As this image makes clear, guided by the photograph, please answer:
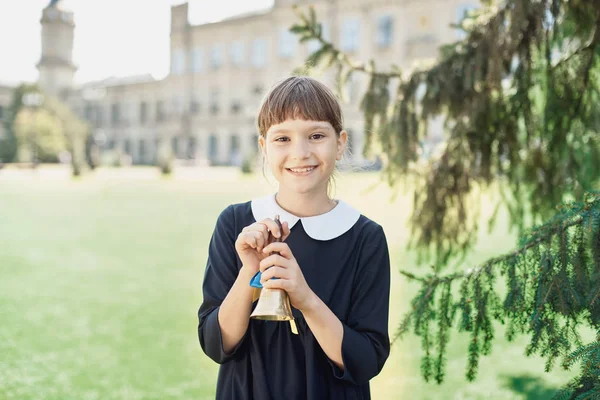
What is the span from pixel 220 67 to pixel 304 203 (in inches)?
1751

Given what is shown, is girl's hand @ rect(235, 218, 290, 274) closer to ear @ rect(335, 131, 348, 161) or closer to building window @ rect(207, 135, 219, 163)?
ear @ rect(335, 131, 348, 161)

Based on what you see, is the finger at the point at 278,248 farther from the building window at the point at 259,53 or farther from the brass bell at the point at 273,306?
the building window at the point at 259,53

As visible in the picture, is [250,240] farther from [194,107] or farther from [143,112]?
[143,112]

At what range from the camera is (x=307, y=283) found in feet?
4.66

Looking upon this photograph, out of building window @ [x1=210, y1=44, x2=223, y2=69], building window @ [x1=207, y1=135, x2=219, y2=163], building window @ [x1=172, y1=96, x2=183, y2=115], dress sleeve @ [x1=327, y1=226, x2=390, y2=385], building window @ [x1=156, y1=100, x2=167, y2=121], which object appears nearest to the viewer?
dress sleeve @ [x1=327, y1=226, x2=390, y2=385]

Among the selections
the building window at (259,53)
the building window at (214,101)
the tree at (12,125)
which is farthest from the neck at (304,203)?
the tree at (12,125)

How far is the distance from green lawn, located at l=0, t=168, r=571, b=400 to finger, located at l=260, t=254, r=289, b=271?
1.77 feet

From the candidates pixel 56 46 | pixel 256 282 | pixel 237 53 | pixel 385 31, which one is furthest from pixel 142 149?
pixel 256 282

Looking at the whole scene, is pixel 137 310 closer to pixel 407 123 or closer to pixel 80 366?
pixel 80 366

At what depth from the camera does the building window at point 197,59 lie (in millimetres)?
45281

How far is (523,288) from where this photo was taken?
2020mm

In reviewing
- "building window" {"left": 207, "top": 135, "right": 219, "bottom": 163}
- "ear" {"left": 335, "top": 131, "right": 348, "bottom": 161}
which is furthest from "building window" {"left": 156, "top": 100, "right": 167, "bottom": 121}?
"ear" {"left": 335, "top": 131, "right": 348, "bottom": 161}

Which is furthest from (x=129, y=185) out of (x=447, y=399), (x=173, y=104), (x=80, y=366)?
(x=173, y=104)

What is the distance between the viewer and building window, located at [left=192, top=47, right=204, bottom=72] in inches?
1783
